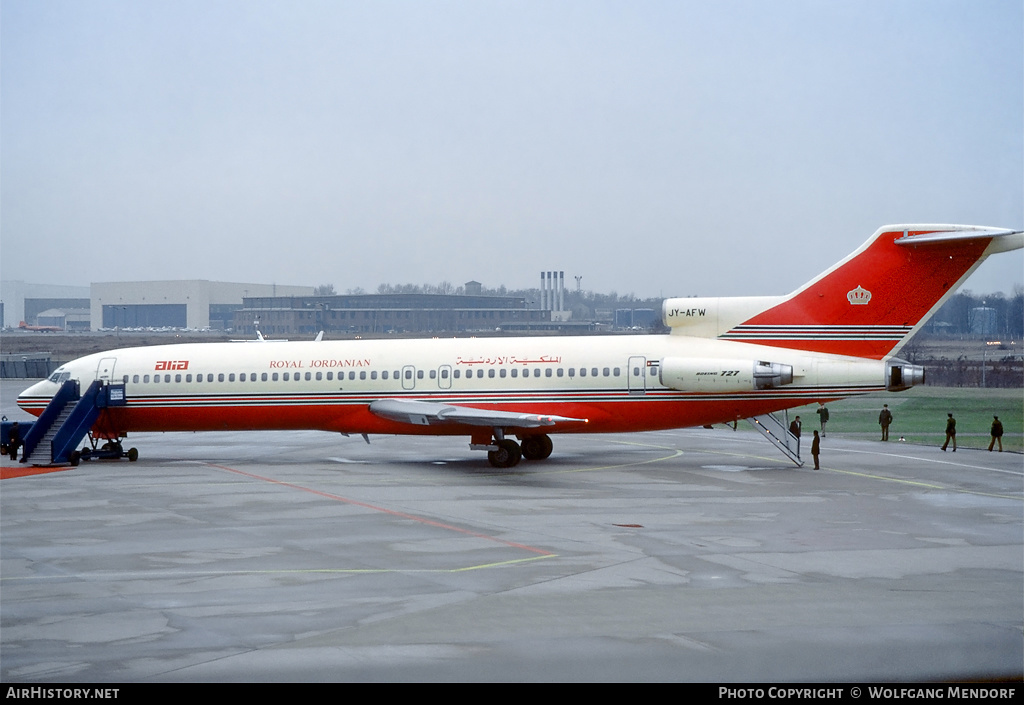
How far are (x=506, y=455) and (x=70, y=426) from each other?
1410 centimetres

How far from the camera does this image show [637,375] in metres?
28.9

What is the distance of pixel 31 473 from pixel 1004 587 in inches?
1006

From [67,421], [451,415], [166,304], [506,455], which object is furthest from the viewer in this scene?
[166,304]

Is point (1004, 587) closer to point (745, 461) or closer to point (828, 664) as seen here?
point (828, 664)

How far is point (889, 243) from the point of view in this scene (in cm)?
2744

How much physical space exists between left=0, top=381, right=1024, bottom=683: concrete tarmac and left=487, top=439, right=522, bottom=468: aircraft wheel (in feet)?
2.19

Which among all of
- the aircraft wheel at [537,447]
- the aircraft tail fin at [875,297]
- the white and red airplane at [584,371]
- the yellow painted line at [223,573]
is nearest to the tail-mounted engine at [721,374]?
the white and red airplane at [584,371]

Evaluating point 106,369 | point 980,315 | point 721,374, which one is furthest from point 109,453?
point 980,315

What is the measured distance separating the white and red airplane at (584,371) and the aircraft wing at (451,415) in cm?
6

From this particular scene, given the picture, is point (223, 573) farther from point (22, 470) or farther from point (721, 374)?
point (22, 470)

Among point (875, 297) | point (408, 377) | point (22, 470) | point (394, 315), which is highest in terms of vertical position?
point (394, 315)

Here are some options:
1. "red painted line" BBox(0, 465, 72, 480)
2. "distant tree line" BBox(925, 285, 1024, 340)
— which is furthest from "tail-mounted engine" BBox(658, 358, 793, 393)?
"distant tree line" BBox(925, 285, 1024, 340)

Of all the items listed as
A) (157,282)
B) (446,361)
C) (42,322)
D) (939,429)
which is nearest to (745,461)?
(446,361)

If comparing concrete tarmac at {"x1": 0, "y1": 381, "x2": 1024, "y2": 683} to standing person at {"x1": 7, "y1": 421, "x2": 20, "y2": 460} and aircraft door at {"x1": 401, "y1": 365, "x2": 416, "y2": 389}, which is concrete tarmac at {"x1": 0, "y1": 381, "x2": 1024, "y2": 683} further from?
standing person at {"x1": 7, "y1": 421, "x2": 20, "y2": 460}
